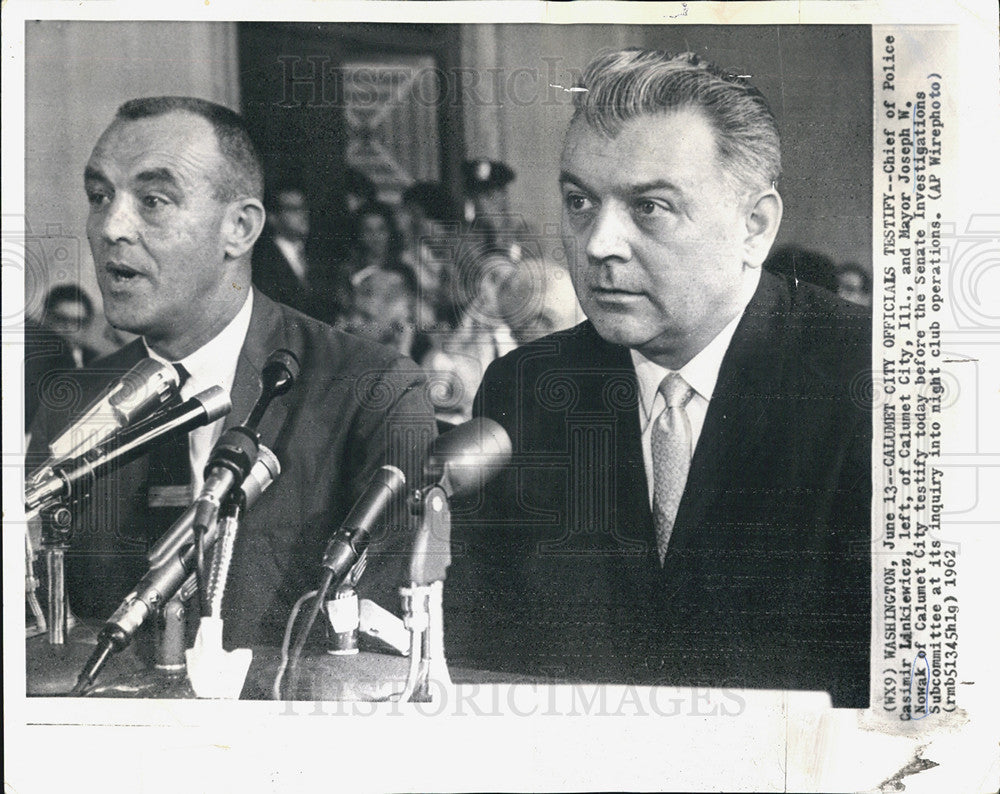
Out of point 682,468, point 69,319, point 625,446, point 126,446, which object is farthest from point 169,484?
point 682,468

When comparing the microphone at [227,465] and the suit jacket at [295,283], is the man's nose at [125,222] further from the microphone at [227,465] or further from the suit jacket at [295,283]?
the microphone at [227,465]

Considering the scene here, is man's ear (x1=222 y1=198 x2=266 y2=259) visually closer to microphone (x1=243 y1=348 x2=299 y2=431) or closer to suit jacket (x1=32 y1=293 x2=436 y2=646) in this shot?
suit jacket (x1=32 y1=293 x2=436 y2=646)

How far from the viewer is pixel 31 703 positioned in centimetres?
213

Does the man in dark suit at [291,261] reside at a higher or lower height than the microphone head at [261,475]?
higher

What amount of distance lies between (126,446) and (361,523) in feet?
1.66

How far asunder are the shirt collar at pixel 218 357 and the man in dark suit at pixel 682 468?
20.0 inches

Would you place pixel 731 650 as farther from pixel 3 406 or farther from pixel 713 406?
pixel 3 406

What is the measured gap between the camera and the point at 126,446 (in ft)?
6.95

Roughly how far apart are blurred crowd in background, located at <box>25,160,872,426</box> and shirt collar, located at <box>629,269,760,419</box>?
154 millimetres

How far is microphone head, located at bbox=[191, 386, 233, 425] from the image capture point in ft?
6.93

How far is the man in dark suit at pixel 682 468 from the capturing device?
6.84 feet

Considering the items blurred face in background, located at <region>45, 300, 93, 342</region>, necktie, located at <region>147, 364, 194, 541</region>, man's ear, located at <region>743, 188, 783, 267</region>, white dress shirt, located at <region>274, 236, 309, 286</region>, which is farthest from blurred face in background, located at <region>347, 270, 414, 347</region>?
man's ear, located at <region>743, 188, 783, 267</region>

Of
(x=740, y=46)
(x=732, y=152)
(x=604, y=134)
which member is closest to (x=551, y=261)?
(x=604, y=134)

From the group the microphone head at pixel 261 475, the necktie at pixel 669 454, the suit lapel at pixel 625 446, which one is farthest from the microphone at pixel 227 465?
the necktie at pixel 669 454
